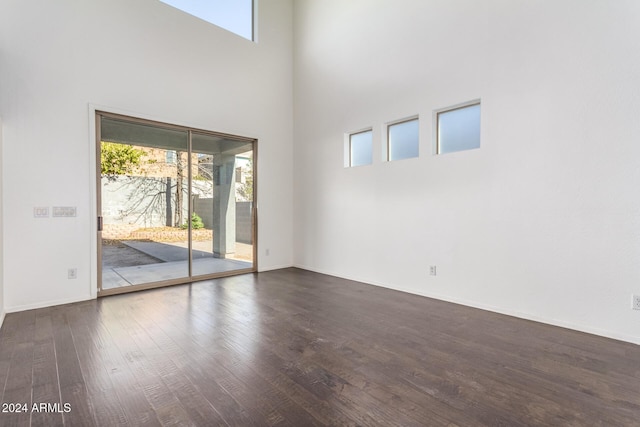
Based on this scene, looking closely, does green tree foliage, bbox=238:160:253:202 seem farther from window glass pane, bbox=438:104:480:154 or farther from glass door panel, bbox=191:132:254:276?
window glass pane, bbox=438:104:480:154

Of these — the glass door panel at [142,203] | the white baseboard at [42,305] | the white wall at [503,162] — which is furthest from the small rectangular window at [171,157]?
the white wall at [503,162]

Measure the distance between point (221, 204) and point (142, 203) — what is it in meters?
1.17

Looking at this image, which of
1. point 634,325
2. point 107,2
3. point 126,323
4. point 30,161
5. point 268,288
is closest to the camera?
point 634,325

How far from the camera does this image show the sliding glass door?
4.14 metres

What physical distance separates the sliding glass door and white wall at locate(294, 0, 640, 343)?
5.72ft

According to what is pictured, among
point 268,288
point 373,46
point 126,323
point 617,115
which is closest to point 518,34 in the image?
point 617,115

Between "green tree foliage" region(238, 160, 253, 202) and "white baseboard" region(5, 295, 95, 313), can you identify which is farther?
"green tree foliage" region(238, 160, 253, 202)

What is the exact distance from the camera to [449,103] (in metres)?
3.75

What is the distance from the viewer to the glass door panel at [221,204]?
4.86 m

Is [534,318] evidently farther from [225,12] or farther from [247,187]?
[225,12]

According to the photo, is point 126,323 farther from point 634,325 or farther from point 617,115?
point 617,115

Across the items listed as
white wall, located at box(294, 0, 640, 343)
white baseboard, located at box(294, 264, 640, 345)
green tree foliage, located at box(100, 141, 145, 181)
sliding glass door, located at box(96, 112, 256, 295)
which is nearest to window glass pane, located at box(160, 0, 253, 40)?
white wall, located at box(294, 0, 640, 343)

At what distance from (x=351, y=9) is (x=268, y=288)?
15.1ft

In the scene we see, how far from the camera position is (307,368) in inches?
85.5
